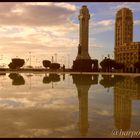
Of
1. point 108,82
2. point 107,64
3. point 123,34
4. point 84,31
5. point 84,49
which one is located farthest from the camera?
point 123,34

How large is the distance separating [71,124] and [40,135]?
6.89 ft

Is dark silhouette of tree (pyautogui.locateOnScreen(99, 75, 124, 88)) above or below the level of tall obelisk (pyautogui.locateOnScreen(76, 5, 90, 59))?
below

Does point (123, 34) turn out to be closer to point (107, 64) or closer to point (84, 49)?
point (84, 49)

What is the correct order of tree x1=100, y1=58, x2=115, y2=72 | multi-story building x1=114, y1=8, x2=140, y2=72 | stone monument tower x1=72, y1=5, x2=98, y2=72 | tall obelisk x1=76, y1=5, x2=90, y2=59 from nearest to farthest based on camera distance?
stone monument tower x1=72, y1=5, x2=98, y2=72
tree x1=100, y1=58, x2=115, y2=72
tall obelisk x1=76, y1=5, x2=90, y2=59
multi-story building x1=114, y1=8, x2=140, y2=72

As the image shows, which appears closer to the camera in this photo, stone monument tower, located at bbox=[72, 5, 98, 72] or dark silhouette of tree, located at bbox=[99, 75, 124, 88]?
dark silhouette of tree, located at bbox=[99, 75, 124, 88]

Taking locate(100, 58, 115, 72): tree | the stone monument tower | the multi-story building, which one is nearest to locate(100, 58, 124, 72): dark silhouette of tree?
locate(100, 58, 115, 72): tree

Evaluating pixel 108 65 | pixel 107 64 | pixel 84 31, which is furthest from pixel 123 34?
pixel 107 64

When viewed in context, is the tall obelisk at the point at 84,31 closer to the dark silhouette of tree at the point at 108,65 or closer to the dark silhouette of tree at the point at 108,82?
the dark silhouette of tree at the point at 108,65

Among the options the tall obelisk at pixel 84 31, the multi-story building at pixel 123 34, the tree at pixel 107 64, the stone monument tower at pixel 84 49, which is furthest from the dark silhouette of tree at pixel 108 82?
the multi-story building at pixel 123 34

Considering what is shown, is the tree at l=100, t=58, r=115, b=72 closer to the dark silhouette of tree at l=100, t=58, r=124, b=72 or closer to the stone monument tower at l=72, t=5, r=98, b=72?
the dark silhouette of tree at l=100, t=58, r=124, b=72

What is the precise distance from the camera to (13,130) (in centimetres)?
1129

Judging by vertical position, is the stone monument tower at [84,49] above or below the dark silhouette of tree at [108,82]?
above

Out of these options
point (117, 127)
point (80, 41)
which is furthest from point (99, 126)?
point (80, 41)

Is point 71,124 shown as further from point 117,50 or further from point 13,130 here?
point 117,50
